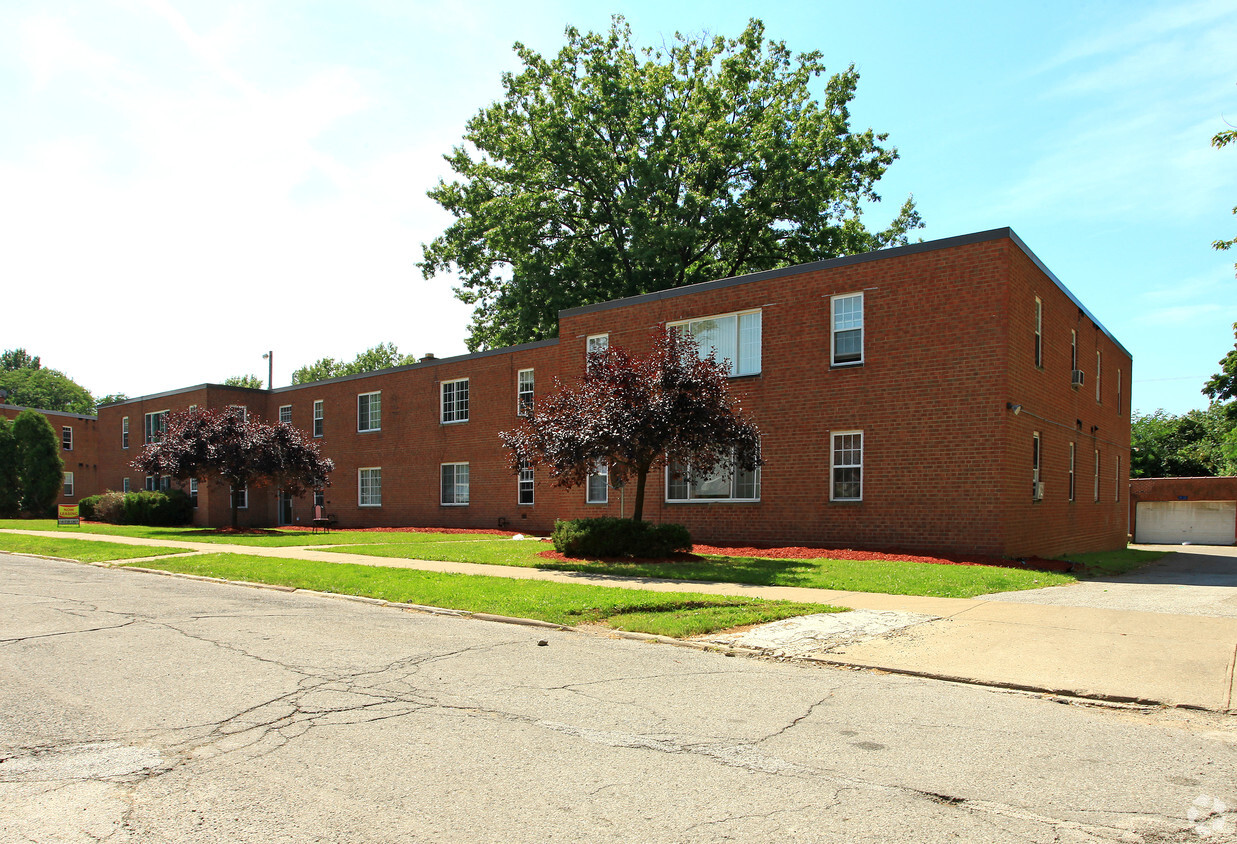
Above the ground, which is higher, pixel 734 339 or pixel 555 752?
pixel 734 339

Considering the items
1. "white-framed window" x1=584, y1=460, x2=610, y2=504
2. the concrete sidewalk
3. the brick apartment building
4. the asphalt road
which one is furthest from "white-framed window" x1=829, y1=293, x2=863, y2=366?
the asphalt road

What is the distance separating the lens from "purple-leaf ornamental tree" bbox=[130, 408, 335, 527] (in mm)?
30078

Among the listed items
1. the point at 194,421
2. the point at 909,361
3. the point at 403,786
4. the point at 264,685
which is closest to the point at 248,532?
the point at 194,421

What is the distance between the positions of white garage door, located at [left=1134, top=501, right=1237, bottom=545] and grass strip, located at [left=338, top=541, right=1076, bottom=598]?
29.3 m

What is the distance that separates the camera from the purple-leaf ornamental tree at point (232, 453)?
3008cm

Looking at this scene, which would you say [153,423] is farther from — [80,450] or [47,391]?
[47,391]

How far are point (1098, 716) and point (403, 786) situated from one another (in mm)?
5108

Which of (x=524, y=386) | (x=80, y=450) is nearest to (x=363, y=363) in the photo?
(x=80, y=450)

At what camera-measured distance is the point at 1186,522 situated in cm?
3997

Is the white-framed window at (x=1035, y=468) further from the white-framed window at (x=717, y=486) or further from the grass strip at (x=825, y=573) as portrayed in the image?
the white-framed window at (x=717, y=486)

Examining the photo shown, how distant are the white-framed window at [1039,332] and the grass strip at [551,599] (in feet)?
38.9

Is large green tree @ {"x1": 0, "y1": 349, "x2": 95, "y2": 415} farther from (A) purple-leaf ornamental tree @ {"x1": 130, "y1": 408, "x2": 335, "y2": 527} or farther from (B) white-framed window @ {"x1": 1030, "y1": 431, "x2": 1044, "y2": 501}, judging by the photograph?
(B) white-framed window @ {"x1": 1030, "y1": 431, "x2": 1044, "y2": 501}

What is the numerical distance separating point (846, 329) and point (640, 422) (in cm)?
682

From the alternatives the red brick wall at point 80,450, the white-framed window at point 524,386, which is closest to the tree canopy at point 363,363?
the red brick wall at point 80,450
